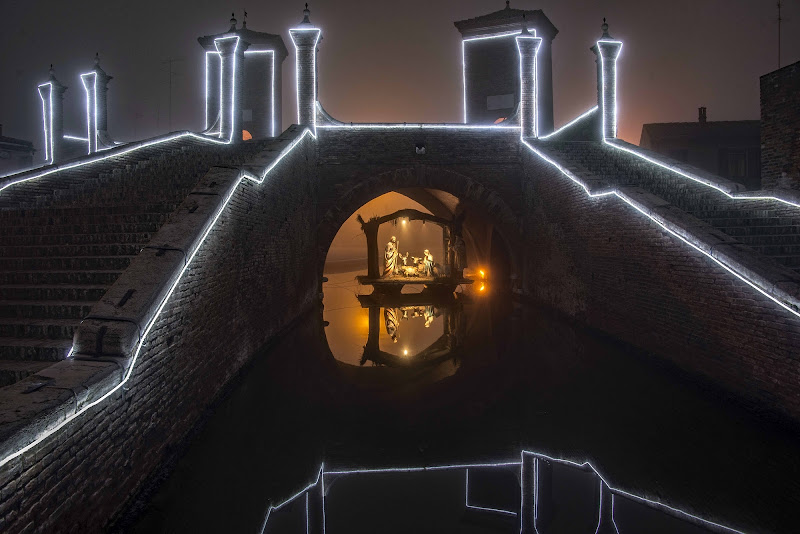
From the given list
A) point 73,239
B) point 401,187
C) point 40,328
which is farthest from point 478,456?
point 401,187

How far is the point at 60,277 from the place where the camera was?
16.2 feet

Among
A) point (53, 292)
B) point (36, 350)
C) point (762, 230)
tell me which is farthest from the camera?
point (762, 230)

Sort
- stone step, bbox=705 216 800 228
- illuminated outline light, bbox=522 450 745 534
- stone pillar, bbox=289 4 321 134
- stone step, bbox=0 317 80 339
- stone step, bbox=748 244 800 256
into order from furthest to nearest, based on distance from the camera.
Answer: stone pillar, bbox=289 4 321 134, stone step, bbox=705 216 800 228, stone step, bbox=748 244 800 256, stone step, bbox=0 317 80 339, illuminated outline light, bbox=522 450 745 534

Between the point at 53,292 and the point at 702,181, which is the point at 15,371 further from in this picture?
the point at 702,181

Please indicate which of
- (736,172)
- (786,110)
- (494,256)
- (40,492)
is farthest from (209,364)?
(736,172)

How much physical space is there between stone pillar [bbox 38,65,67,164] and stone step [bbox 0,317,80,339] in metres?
14.5

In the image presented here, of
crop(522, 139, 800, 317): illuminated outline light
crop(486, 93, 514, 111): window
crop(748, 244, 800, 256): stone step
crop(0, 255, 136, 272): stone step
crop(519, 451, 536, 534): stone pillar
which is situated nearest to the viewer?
crop(519, 451, 536, 534): stone pillar

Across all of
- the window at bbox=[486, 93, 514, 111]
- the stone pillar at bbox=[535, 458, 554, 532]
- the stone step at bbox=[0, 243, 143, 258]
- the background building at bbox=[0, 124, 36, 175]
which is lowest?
the stone pillar at bbox=[535, 458, 554, 532]

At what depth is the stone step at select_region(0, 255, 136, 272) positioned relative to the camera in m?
5.09

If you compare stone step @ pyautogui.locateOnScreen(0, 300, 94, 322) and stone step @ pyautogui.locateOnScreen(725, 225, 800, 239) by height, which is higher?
stone step @ pyautogui.locateOnScreen(725, 225, 800, 239)

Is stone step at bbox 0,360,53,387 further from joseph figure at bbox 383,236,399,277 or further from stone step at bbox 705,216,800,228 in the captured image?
joseph figure at bbox 383,236,399,277

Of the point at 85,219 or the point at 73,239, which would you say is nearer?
the point at 73,239

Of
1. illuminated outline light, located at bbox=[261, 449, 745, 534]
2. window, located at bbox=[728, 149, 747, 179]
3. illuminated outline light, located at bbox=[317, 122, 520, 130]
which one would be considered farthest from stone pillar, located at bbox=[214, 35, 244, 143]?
window, located at bbox=[728, 149, 747, 179]

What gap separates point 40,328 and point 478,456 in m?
4.09
